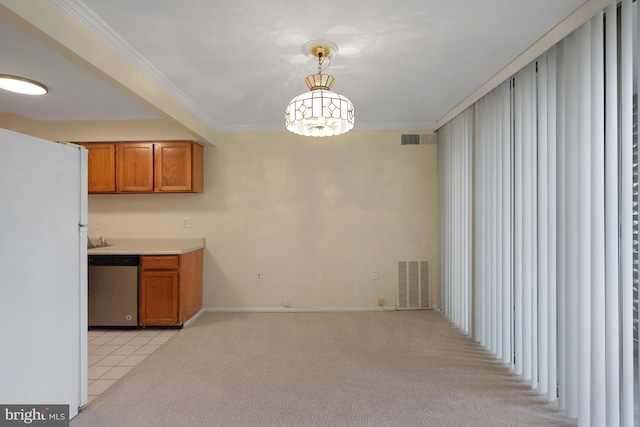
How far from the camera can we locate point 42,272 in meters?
1.95

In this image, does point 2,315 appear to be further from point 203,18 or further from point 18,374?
point 203,18

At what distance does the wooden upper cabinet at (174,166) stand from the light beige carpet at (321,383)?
1.77 metres

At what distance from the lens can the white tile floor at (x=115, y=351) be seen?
2709 millimetres

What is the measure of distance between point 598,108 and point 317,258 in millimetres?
3351

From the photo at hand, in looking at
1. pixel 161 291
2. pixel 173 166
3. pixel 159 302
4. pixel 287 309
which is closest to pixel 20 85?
pixel 173 166

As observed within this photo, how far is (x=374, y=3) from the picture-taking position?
1936 millimetres

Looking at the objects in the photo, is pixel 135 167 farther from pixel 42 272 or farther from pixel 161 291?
pixel 42 272

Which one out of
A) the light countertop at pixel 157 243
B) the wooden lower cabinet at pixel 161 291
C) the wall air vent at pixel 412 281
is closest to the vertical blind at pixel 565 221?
the wall air vent at pixel 412 281

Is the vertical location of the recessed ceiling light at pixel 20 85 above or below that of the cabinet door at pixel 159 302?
above

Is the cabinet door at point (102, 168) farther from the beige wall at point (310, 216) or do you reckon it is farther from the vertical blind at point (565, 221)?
the vertical blind at point (565, 221)

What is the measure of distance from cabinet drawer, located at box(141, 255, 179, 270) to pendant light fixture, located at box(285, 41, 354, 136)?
2.45m

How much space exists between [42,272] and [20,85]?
2102 millimetres

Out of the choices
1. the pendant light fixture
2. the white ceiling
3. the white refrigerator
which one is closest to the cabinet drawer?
the white refrigerator

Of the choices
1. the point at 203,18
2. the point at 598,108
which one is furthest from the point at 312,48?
the point at 598,108
